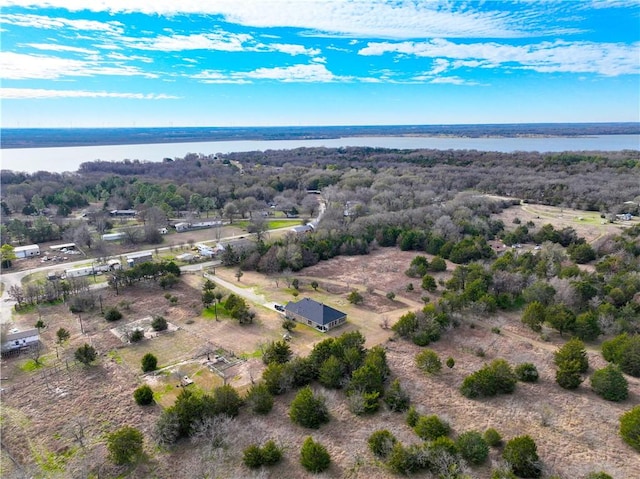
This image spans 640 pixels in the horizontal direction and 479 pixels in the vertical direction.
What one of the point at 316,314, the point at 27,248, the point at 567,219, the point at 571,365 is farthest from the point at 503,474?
the point at 567,219

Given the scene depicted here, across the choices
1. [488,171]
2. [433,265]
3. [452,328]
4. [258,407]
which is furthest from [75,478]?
[488,171]

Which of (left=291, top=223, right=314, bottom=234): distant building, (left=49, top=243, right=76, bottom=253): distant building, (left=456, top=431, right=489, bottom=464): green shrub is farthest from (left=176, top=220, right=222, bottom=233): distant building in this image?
(left=456, top=431, right=489, bottom=464): green shrub

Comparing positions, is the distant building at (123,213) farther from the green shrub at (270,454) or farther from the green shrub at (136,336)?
the green shrub at (270,454)

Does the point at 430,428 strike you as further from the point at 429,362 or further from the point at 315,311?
the point at 315,311

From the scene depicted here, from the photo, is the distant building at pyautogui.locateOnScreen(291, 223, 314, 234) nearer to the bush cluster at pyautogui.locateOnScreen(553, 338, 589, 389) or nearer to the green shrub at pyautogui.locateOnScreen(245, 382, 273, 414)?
the green shrub at pyautogui.locateOnScreen(245, 382, 273, 414)

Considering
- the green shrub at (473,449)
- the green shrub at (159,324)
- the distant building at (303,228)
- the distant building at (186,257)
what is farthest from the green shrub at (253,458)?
the distant building at (303,228)

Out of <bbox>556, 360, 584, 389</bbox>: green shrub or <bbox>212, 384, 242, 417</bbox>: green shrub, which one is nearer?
<bbox>212, 384, 242, 417</bbox>: green shrub
